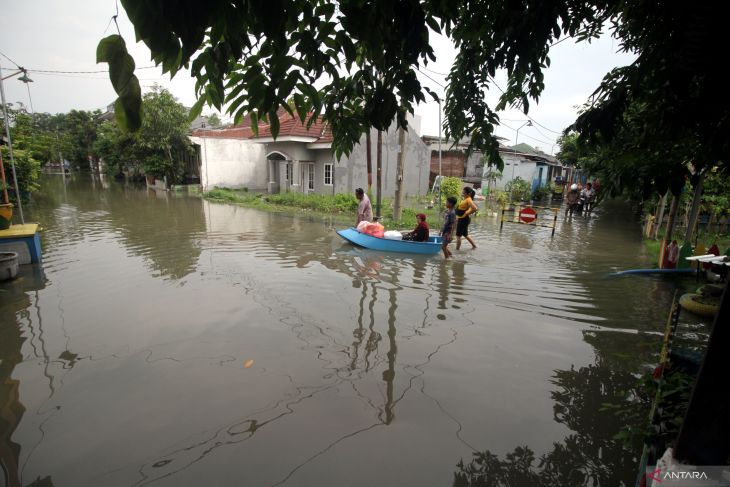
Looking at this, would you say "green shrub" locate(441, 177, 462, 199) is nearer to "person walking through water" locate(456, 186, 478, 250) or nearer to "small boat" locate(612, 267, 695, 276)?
"person walking through water" locate(456, 186, 478, 250)

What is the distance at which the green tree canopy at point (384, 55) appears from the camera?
1279 mm

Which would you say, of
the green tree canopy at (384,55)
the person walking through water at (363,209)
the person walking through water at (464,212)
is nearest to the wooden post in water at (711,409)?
the green tree canopy at (384,55)

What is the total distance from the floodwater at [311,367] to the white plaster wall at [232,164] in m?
16.1

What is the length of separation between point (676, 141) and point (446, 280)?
5.92 metres

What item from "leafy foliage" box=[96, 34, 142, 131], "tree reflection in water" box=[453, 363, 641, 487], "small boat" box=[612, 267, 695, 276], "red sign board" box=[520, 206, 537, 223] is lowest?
"tree reflection in water" box=[453, 363, 641, 487]

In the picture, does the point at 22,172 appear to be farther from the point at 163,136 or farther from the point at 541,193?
the point at 541,193

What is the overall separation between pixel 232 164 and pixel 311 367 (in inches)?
926

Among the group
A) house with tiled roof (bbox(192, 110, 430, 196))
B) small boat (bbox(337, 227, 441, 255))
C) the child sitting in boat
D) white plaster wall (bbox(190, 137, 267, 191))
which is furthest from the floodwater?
white plaster wall (bbox(190, 137, 267, 191))

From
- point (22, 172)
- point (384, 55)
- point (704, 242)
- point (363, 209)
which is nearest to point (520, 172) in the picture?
point (704, 242)

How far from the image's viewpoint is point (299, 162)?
73.9 ft

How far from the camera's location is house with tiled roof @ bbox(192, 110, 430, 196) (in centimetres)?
2112

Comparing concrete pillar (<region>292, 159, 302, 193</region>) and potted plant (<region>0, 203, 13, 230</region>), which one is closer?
potted plant (<region>0, 203, 13, 230</region>)

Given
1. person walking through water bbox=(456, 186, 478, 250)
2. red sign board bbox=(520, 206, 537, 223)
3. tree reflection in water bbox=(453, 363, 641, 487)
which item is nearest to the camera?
tree reflection in water bbox=(453, 363, 641, 487)

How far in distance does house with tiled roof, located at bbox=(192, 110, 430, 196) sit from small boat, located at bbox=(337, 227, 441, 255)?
893 cm
